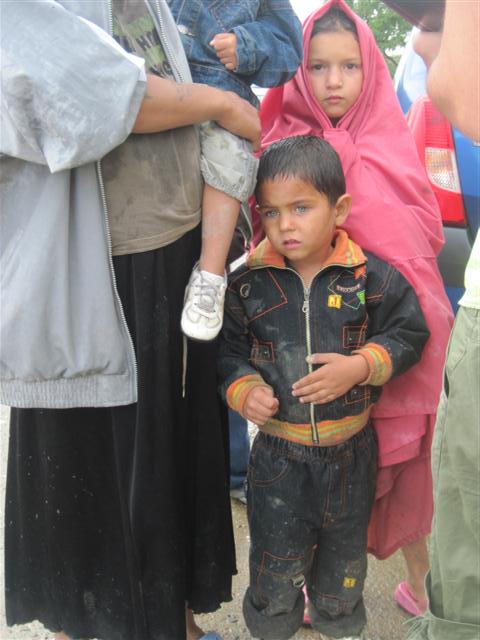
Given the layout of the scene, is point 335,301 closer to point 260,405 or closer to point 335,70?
point 260,405

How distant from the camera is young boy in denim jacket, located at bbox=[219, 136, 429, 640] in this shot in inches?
72.9

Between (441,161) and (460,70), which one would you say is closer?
(460,70)

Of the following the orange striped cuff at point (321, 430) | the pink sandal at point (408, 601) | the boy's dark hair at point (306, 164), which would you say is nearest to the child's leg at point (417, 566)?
the pink sandal at point (408, 601)

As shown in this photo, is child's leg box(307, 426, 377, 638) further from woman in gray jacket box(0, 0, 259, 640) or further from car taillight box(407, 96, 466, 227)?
car taillight box(407, 96, 466, 227)

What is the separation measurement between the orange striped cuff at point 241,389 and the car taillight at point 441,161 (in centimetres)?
117

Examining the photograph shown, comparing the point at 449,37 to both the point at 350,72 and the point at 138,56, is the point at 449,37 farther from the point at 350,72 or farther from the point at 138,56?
the point at 350,72

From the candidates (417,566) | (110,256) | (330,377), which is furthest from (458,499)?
(417,566)

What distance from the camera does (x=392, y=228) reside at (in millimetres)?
1982

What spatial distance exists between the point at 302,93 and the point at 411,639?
1519 millimetres

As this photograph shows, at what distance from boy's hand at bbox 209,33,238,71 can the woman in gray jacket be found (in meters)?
0.13

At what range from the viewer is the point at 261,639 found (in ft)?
6.86

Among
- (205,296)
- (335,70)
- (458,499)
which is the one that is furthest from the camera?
(335,70)

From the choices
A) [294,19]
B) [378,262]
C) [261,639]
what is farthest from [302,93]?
[261,639]

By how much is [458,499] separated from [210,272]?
793 mm
